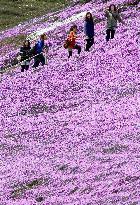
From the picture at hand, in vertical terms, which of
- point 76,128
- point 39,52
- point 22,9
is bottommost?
point 76,128

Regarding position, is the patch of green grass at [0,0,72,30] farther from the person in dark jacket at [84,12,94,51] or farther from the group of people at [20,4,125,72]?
the person in dark jacket at [84,12,94,51]

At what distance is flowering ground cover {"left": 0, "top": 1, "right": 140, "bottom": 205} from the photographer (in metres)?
21.7

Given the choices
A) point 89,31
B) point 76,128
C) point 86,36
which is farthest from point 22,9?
point 76,128

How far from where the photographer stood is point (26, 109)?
35.7 metres

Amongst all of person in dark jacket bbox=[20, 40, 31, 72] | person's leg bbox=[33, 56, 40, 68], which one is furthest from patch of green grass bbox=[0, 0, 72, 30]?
person's leg bbox=[33, 56, 40, 68]

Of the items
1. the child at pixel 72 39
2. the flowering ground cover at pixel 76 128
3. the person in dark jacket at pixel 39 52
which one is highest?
the child at pixel 72 39

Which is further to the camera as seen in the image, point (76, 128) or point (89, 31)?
point (89, 31)

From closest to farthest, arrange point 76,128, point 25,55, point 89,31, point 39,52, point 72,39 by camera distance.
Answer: point 76,128, point 72,39, point 89,31, point 39,52, point 25,55

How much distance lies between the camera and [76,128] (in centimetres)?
2902

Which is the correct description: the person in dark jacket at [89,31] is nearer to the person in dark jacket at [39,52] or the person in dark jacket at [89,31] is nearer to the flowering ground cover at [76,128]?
the flowering ground cover at [76,128]

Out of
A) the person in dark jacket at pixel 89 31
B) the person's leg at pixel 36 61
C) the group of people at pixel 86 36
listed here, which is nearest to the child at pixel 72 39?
the group of people at pixel 86 36

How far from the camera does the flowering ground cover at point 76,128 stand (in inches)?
853

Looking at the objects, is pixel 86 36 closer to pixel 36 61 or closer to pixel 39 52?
pixel 39 52

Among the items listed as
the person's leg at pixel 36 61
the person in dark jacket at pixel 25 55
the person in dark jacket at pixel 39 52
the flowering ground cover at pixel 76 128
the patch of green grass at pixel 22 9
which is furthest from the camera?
the patch of green grass at pixel 22 9
